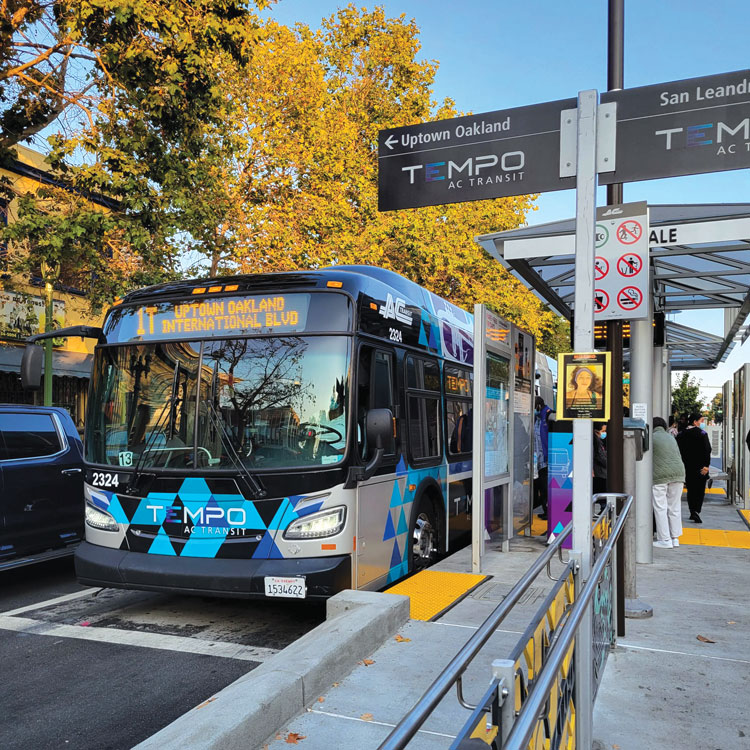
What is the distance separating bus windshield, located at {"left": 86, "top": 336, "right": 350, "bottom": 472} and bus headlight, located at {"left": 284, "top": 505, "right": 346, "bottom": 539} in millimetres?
403

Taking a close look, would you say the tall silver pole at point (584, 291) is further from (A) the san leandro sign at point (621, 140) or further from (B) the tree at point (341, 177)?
(B) the tree at point (341, 177)

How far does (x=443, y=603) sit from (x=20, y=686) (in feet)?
10.1

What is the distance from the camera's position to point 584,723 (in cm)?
335

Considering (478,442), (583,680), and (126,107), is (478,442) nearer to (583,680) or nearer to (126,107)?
(583,680)

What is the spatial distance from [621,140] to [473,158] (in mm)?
877

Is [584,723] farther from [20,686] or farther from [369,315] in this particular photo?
[369,315]

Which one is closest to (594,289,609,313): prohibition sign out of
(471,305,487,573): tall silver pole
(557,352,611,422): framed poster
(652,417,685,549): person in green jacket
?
(557,352,611,422): framed poster

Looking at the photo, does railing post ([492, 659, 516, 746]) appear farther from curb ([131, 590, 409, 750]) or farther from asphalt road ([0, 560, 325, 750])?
asphalt road ([0, 560, 325, 750])

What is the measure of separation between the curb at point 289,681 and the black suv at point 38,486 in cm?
381

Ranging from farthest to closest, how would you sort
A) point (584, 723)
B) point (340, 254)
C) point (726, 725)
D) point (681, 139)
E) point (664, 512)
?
point (340, 254) < point (664, 512) < point (681, 139) < point (726, 725) < point (584, 723)

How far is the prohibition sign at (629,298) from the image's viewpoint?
5.71m

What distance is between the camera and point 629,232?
5.63m

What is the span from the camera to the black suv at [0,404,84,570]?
303 inches

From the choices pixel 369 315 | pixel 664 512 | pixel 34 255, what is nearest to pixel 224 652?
pixel 369 315
